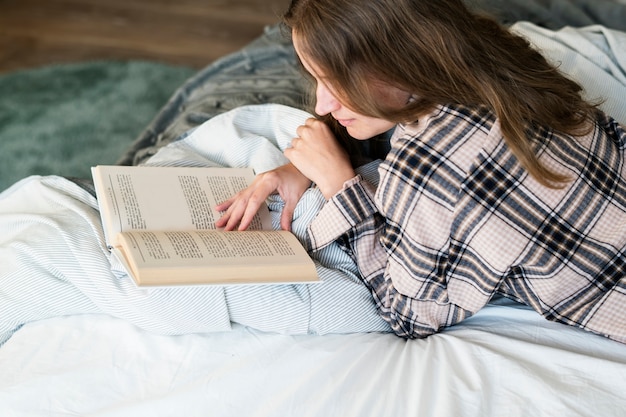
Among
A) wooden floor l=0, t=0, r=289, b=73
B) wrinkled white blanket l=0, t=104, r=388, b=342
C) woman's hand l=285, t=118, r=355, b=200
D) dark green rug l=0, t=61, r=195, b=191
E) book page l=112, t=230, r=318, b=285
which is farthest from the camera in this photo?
wooden floor l=0, t=0, r=289, b=73

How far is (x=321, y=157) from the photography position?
1074 mm

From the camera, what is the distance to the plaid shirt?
0.89 meters

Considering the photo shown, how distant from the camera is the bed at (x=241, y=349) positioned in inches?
33.0

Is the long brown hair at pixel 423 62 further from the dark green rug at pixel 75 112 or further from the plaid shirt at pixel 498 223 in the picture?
the dark green rug at pixel 75 112

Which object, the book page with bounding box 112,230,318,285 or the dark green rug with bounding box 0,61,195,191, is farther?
the dark green rug with bounding box 0,61,195,191

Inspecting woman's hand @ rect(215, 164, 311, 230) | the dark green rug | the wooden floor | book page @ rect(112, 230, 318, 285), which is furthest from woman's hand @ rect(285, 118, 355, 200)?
the wooden floor

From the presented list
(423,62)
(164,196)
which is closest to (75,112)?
(164,196)

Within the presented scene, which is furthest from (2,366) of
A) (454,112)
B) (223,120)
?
(454,112)

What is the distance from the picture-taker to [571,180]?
90 centimetres

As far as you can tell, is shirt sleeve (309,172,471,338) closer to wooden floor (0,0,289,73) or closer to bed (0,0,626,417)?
bed (0,0,626,417)

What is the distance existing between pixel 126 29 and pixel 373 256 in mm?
1796

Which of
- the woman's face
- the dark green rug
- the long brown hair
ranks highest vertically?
the long brown hair

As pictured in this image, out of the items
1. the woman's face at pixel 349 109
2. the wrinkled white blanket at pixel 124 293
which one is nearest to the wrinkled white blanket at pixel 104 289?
the wrinkled white blanket at pixel 124 293

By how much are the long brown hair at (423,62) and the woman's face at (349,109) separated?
1 cm
